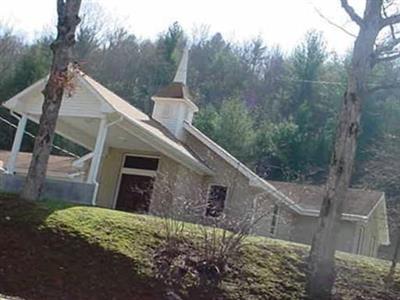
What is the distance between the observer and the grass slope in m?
9.30

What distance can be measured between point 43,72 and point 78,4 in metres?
26.1

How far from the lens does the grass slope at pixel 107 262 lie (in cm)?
930

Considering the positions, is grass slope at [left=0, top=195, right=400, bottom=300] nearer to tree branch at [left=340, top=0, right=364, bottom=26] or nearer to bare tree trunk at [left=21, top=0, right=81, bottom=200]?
bare tree trunk at [left=21, top=0, right=81, bottom=200]

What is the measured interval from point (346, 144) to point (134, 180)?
1150cm

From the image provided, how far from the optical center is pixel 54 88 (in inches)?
503

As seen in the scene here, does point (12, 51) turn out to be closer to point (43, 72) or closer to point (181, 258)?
point (43, 72)

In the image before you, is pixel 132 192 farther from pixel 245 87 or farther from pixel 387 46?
pixel 245 87

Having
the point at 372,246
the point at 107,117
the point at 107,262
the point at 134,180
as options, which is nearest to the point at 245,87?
the point at 372,246

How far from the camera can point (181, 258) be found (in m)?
10.4

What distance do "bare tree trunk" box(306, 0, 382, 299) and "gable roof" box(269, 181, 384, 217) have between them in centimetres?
1013

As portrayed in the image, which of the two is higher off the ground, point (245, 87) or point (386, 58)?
point (245, 87)

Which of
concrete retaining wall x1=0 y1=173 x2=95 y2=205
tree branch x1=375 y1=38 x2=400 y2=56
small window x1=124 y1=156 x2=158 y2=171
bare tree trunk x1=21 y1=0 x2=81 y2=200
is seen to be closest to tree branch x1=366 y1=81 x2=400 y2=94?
tree branch x1=375 y1=38 x2=400 y2=56

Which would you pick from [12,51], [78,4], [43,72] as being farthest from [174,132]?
[12,51]

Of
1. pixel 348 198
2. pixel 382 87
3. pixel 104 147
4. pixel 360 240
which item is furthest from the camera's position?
pixel 348 198
